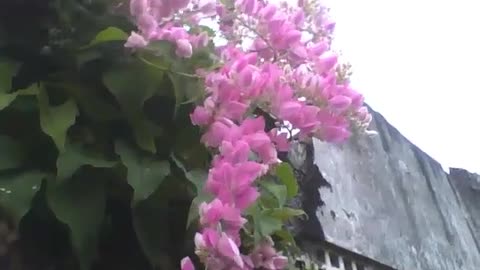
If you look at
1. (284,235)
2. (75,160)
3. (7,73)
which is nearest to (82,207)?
(75,160)

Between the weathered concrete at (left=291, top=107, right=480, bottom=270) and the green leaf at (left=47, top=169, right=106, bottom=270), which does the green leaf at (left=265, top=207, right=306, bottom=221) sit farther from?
the weathered concrete at (left=291, top=107, right=480, bottom=270)

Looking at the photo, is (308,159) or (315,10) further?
(308,159)

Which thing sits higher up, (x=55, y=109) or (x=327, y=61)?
(x=327, y=61)

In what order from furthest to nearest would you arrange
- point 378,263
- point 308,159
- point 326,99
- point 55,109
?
point 378,263, point 308,159, point 326,99, point 55,109

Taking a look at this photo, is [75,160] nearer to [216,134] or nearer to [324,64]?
[216,134]

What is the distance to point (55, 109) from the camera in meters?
0.62

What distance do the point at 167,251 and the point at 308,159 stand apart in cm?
79

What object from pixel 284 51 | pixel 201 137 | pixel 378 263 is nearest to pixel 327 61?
pixel 284 51

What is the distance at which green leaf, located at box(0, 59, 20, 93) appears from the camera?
0.63 m

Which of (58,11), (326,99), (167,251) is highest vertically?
(326,99)

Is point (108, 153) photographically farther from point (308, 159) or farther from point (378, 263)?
point (378, 263)

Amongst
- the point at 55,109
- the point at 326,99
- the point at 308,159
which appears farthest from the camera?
the point at 308,159

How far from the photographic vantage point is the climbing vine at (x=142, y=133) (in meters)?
0.60

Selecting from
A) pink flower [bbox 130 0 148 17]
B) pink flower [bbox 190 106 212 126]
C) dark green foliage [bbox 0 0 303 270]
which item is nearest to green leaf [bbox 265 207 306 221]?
dark green foliage [bbox 0 0 303 270]
